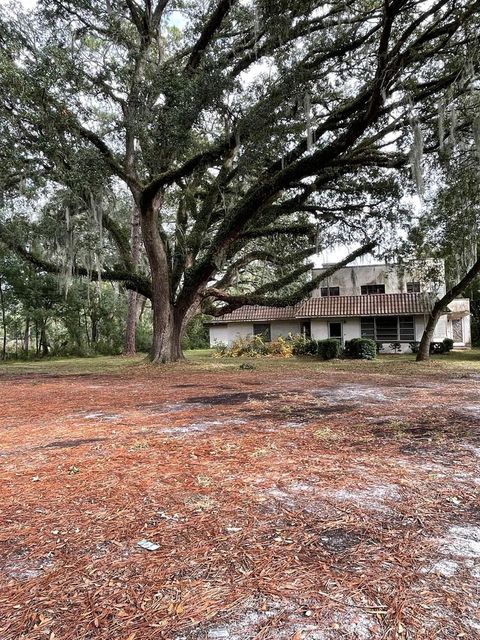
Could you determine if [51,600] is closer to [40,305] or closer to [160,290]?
[160,290]

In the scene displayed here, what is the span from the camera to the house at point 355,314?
21.5 meters

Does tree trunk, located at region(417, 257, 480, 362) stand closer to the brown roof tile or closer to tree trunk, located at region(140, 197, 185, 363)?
the brown roof tile

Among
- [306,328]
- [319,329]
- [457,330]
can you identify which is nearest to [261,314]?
[306,328]

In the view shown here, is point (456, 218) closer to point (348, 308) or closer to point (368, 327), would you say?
point (348, 308)

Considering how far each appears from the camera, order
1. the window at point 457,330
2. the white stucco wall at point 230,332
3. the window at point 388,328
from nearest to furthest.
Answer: the window at point 388,328
the white stucco wall at point 230,332
the window at point 457,330

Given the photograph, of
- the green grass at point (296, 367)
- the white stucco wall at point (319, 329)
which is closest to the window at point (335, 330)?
the white stucco wall at point (319, 329)

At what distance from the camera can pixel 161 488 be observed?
2678mm

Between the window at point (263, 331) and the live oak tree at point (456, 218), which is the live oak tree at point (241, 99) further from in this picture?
the window at point (263, 331)

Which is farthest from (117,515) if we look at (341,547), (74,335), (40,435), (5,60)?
(74,335)

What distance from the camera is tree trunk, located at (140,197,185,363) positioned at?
13.2 metres

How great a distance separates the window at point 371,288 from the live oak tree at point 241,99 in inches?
402

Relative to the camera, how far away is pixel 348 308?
22000mm

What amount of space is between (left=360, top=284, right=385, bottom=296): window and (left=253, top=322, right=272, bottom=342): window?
5699mm

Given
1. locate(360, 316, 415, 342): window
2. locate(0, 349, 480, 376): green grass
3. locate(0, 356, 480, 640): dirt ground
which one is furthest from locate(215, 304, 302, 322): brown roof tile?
locate(0, 356, 480, 640): dirt ground
